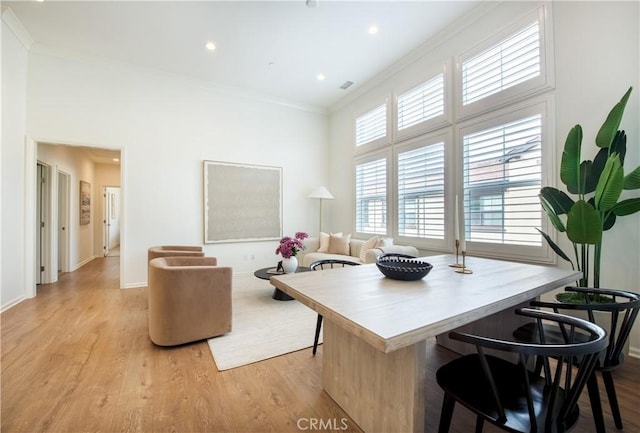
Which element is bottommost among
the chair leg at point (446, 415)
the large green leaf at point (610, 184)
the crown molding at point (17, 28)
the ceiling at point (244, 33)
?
the chair leg at point (446, 415)

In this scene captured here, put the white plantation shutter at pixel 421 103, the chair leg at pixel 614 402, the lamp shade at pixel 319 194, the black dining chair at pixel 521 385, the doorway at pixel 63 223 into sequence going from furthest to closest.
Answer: the lamp shade at pixel 319 194
the doorway at pixel 63 223
the white plantation shutter at pixel 421 103
the chair leg at pixel 614 402
the black dining chair at pixel 521 385

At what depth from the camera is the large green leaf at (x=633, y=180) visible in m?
1.96

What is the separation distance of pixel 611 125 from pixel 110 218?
38.1ft

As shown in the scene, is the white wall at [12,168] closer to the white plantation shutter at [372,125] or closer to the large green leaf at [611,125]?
the white plantation shutter at [372,125]

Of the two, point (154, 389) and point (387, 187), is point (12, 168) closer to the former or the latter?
point (154, 389)

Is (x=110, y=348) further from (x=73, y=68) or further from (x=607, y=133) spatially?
(x=607, y=133)

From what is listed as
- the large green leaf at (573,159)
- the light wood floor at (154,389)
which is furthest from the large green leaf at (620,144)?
the light wood floor at (154,389)

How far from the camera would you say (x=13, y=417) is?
1.55m

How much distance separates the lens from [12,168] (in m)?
3.42

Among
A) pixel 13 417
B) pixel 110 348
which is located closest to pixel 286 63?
pixel 110 348

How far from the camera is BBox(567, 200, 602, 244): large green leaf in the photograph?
185 cm

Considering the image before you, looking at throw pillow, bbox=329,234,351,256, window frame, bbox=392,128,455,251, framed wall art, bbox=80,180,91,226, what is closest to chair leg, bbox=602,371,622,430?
window frame, bbox=392,128,455,251

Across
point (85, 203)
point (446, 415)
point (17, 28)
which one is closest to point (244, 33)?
point (17, 28)

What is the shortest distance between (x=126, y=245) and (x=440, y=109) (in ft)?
16.6
